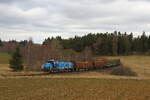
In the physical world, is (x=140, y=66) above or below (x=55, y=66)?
below

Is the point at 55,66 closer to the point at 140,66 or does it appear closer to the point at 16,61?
the point at 16,61

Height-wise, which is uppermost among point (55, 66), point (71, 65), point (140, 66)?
point (55, 66)

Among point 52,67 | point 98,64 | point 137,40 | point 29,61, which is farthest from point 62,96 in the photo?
point 137,40

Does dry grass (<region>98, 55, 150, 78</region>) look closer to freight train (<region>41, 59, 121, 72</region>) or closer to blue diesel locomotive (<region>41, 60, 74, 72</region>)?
freight train (<region>41, 59, 121, 72</region>)

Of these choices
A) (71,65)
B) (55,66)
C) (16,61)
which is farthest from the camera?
(16,61)

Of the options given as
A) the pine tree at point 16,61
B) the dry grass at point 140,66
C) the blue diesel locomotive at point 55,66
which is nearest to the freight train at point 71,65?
the blue diesel locomotive at point 55,66

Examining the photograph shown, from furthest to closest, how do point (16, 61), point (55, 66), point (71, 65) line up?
point (16, 61), point (71, 65), point (55, 66)

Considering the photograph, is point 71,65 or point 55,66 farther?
point 71,65

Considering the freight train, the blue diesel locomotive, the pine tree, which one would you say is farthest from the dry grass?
the pine tree

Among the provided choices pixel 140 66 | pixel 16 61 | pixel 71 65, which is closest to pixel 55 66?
pixel 71 65

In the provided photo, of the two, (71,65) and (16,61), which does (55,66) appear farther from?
(16,61)

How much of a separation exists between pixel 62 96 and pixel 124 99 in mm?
4726

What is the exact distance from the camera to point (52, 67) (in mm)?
54688

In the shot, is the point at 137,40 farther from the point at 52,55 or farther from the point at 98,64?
the point at 98,64
